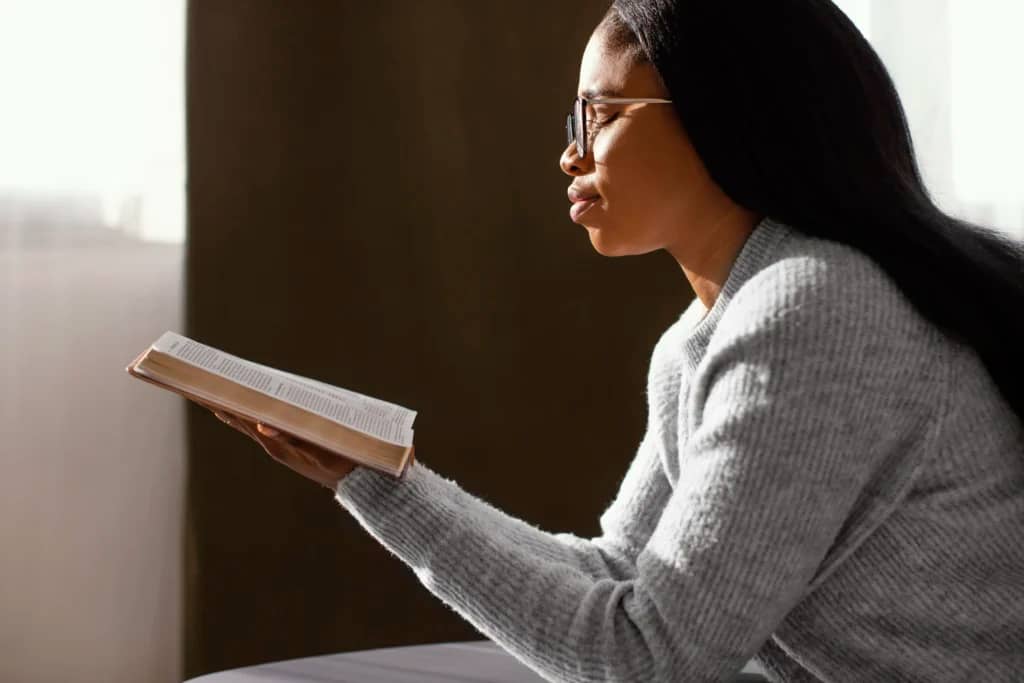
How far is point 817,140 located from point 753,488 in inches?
11.9

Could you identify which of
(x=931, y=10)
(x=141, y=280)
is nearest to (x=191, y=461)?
(x=141, y=280)

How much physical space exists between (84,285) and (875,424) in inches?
60.4

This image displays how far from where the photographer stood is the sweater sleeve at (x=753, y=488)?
84cm

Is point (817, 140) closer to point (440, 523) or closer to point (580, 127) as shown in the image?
point (580, 127)

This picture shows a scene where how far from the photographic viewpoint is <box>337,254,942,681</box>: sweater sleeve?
0.84 meters

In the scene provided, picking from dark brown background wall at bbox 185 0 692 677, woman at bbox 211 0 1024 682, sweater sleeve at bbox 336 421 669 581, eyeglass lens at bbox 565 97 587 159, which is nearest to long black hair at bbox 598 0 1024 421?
woman at bbox 211 0 1024 682

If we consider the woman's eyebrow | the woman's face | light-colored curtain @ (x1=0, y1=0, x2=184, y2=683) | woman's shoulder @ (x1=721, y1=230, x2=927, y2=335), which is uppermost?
the woman's eyebrow

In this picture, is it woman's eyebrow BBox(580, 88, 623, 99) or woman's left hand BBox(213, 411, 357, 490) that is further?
woman's eyebrow BBox(580, 88, 623, 99)

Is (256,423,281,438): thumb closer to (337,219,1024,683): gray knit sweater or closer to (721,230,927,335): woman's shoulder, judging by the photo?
(337,219,1024,683): gray knit sweater

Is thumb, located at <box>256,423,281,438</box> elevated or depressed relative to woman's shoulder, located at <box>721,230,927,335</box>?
depressed

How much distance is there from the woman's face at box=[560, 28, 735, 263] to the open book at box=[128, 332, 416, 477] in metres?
0.30

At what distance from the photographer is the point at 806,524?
84 cm

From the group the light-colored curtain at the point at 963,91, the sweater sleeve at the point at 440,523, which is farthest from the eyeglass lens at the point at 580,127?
the light-colored curtain at the point at 963,91

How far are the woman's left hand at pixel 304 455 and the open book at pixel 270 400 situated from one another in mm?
43
